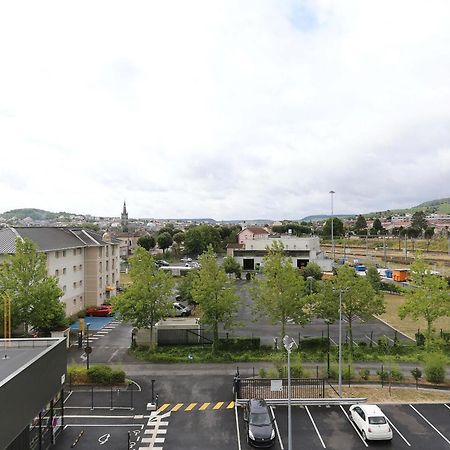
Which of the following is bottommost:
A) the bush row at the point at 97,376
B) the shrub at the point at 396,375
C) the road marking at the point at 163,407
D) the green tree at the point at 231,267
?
the road marking at the point at 163,407

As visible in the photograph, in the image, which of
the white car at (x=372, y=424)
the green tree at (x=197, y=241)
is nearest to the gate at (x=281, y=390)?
the white car at (x=372, y=424)

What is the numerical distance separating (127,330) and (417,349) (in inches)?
870

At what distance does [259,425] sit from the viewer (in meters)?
16.1

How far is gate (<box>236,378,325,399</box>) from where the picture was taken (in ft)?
65.9

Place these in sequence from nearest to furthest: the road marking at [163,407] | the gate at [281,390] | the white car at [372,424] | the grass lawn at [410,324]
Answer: the white car at [372,424], the road marking at [163,407], the gate at [281,390], the grass lawn at [410,324]

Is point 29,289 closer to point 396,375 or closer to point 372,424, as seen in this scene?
point 372,424

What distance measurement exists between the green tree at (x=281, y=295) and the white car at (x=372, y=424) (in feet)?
30.1

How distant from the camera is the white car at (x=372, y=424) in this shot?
1572 cm

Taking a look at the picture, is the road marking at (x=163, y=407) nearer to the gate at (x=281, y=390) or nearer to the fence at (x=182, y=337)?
the gate at (x=281, y=390)

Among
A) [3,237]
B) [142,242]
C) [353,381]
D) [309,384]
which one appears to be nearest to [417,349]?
[353,381]

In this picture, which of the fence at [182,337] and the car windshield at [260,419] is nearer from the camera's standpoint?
the car windshield at [260,419]

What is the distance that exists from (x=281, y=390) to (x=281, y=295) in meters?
6.89

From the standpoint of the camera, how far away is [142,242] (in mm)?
98438

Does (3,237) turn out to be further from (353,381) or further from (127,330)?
(353,381)
